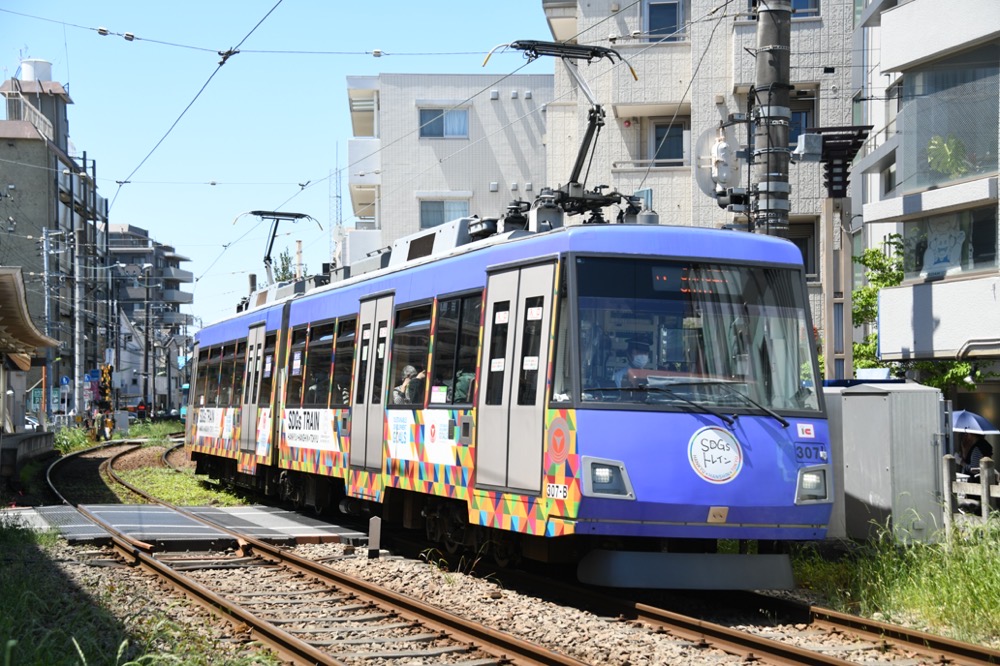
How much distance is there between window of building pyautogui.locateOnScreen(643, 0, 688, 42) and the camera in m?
33.5

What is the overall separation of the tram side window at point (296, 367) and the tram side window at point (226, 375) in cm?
437

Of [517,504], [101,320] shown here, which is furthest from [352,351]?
[101,320]

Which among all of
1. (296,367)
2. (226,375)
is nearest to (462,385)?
(296,367)

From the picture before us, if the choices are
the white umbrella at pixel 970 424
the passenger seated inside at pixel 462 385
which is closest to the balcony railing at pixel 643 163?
the white umbrella at pixel 970 424

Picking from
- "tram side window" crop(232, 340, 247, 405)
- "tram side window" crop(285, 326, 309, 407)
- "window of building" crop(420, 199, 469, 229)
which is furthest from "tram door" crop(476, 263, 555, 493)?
"window of building" crop(420, 199, 469, 229)

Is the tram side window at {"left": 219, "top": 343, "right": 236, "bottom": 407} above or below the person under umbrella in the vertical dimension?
above

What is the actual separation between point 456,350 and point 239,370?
1075cm

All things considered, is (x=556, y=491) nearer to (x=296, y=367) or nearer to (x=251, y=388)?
(x=296, y=367)

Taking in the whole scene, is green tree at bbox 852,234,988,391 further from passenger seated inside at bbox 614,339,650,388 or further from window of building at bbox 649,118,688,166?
passenger seated inside at bbox 614,339,650,388

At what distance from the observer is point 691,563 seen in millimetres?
9688

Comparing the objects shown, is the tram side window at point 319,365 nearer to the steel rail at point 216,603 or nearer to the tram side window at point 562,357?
the steel rail at point 216,603

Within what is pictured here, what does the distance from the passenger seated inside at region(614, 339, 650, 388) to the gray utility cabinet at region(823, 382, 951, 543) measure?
118 inches

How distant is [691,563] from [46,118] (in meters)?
76.8

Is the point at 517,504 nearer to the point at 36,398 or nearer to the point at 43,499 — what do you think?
the point at 43,499
